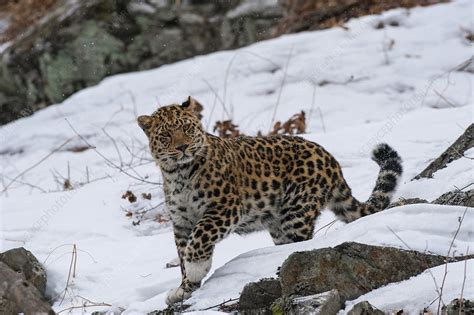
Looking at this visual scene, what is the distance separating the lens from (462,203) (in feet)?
22.5

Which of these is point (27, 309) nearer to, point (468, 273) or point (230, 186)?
point (468, 273)

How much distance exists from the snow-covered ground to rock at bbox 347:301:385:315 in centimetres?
19

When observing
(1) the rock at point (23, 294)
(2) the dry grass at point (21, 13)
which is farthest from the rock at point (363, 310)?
(2) the dry grass at point (21, 13)

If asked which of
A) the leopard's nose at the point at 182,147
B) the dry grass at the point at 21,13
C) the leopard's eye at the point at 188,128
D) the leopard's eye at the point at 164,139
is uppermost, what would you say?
the dry grass at the point at 21,13

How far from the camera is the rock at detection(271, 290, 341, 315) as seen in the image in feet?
18.3

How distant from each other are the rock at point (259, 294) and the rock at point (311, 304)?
0.32m

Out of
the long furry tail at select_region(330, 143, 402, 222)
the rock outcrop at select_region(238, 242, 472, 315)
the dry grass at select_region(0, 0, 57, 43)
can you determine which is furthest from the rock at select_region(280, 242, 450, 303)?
the dry grass at select_region(0, 0, 57, 43)

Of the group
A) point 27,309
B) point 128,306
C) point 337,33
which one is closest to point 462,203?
point 128,306

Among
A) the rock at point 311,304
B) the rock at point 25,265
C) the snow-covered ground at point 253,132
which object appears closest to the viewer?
the rock at point 311,304

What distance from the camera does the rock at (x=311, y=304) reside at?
559 centimetres

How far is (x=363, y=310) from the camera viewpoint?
17.8 ft

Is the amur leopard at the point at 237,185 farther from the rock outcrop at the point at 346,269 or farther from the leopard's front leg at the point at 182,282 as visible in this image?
the rock outcrop at the point at 346,269

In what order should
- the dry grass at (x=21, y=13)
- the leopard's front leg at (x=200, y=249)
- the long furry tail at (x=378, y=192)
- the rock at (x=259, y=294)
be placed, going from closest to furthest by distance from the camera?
1. the rock at (x=259, y=294)
2. the leopard's front leg at (x=200, y=249)
3. the long furry tail at (x=378, y=192)
4. the dry grass at (x=21, y=13)

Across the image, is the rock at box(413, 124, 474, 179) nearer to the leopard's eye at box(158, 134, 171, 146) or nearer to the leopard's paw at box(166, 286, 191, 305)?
the leopard's eye at box(158, 134, 171, 146)
